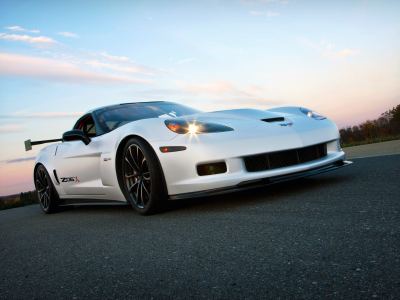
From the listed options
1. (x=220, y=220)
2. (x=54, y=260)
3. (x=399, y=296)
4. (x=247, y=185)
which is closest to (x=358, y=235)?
(x=399, y=296)

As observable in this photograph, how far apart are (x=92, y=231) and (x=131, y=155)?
81 centimetres

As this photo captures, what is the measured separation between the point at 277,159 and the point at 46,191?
146 inches

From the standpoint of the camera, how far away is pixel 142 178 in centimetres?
356

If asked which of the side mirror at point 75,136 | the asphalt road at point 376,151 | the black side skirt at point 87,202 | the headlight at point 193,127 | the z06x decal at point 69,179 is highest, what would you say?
the side mirror at point 75,136

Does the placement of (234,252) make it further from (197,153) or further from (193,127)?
(193,127)

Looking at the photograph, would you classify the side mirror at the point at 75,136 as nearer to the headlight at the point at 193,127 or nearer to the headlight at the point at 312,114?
the headlight at the point at 193,127

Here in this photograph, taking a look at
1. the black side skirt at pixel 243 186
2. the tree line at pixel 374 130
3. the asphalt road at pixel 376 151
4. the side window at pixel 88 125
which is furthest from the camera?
the tree line at pixel 374 130

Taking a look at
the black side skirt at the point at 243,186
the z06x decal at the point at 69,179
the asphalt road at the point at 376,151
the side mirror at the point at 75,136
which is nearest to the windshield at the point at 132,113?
the side mirror at the point at 75,136

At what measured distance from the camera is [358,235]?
1991mm

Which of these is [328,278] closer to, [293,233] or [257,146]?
[293,233]

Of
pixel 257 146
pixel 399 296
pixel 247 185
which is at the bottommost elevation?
pixel 399 296

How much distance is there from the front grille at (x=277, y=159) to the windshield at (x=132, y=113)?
1.39 m

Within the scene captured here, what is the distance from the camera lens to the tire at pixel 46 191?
17.6ft

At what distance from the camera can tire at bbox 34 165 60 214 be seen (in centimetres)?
535
